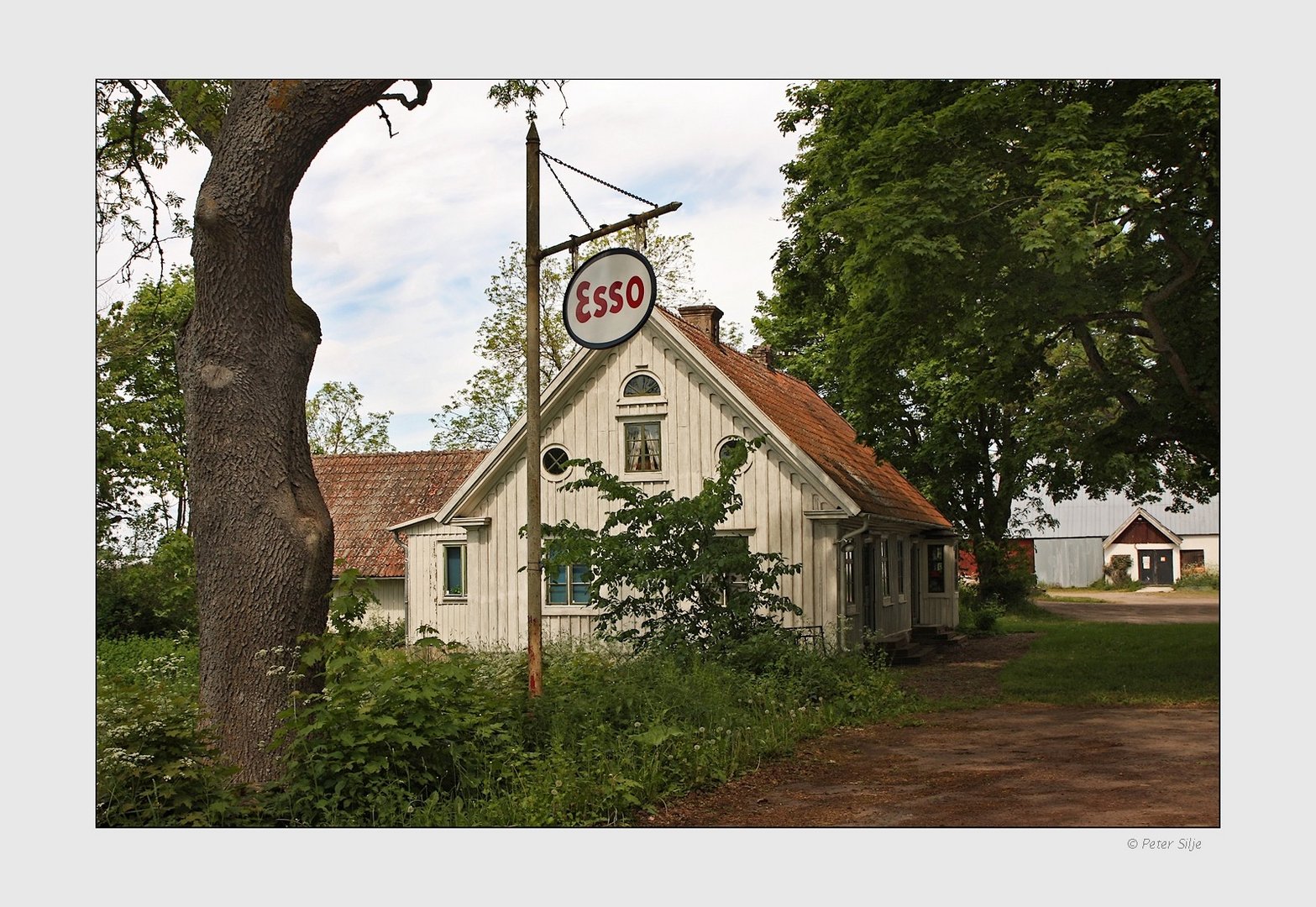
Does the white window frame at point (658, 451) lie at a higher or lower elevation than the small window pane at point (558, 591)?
higher

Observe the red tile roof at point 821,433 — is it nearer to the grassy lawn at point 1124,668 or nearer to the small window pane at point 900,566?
the small window pane at point 900,566

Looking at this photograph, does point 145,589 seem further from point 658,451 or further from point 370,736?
point 658,451

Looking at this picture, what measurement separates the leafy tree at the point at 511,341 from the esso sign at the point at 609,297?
13.8 ft

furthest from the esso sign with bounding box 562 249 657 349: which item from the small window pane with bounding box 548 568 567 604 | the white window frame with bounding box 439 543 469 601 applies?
the white window frame with bounding box 439 543 469 601

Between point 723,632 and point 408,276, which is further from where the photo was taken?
point 723,632

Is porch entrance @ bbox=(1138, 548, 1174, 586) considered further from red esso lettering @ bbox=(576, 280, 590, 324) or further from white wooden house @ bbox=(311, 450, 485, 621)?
white wooden house @ bbox=(311, 450, 485, 621)

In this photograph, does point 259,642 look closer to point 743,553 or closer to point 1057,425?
point 743,553

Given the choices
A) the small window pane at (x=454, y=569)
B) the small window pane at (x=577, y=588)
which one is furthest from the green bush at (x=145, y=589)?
the small window pane at (x=577, y=588)

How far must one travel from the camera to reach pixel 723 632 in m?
12.2

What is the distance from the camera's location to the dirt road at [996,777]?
7.45m

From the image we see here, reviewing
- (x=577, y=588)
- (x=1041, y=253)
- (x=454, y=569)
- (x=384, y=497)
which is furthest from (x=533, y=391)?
(x=384, y=497)

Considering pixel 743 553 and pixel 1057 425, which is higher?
pixel 1057 425

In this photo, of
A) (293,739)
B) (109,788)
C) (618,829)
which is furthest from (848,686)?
(109,788)

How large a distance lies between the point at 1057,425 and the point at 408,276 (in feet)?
24.2
